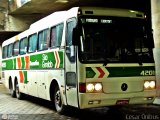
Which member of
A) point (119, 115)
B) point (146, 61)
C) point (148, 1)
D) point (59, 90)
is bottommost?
point (119, 115)

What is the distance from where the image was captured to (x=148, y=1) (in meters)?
22.2

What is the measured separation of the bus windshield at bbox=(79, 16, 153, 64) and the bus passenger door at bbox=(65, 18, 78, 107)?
45 centimetres

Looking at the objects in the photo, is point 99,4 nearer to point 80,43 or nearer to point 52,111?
point 52,111

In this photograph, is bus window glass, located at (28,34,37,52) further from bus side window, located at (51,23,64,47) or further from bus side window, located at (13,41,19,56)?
bus side window, located at (13,41,19,56)

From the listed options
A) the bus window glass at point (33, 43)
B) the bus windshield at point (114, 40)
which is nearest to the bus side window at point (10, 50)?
the bus window glass at point (33, 43)

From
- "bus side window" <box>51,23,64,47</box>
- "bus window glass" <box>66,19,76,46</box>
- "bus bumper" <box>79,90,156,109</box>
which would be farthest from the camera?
"bus side window" <box>51,23,64,47</box>

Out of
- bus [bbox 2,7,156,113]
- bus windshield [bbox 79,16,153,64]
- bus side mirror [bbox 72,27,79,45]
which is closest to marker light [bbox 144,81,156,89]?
bus [bbox 2,7,156,113]

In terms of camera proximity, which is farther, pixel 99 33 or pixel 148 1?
pixel 148 1

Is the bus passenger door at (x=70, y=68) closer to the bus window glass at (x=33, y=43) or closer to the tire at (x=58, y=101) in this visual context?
the tire at (x=58, y=101)

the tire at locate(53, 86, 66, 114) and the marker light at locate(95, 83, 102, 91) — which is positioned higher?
the marker light at locate(95, 83, 102, 91)

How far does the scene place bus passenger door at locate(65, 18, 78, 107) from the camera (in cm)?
1037

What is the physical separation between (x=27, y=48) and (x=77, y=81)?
626 centimetres

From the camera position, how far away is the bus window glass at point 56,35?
1182cm

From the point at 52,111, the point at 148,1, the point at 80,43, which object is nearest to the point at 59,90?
the point at 52,111
